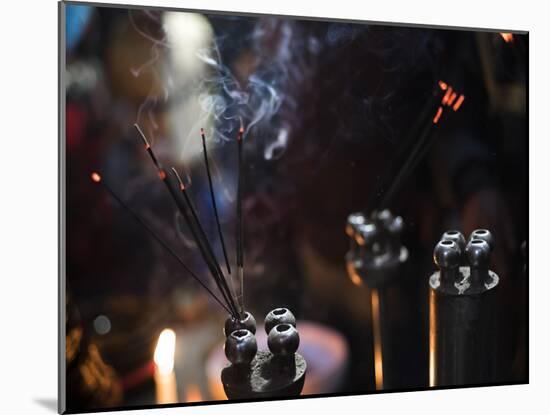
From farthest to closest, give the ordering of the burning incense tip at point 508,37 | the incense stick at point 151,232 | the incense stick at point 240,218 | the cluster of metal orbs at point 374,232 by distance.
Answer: the burning incense tip at point 508,37 < the cluster of metal orbs at point 374,232 < the incense stick at point 240,218 < the incense stick at point 151,232

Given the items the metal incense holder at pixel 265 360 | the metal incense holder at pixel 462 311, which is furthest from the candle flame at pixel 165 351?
the metal incense holder at pixel 462 311

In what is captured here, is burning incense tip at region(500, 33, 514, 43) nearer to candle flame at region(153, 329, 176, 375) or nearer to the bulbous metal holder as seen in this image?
the bulbous metal holder

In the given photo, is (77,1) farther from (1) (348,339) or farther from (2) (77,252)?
(1) (348,339)

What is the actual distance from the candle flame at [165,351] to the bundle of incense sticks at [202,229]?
23 cm

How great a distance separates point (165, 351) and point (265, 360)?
0.39 meters

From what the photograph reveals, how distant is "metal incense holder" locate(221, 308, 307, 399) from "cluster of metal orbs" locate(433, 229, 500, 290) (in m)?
0.67

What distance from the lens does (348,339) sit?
2.80 metres

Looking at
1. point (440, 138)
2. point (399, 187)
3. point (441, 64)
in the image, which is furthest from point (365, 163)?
point (441, 64)

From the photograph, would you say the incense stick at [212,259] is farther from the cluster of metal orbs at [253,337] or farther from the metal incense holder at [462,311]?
the metal incense holder at [462,311]

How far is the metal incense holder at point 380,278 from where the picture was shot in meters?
2.82

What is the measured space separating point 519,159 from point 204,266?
1453 mm

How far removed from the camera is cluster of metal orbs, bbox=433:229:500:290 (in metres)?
2.83

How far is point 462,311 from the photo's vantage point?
2830 mm

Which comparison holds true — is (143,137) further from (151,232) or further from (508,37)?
(508,37)
